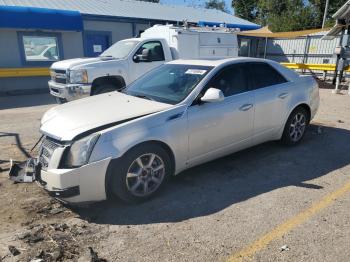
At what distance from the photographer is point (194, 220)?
350cm

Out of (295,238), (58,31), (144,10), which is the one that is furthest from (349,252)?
(144,10)

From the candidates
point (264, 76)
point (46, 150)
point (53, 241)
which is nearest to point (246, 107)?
point (264, 76)

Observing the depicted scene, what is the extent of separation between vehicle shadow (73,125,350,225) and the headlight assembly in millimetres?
4602

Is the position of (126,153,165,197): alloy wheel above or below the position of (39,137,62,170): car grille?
below

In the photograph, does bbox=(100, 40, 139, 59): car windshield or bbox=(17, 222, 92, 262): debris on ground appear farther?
bbox=(100, 40, 139, 59): car windshield

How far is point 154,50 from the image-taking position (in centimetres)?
954

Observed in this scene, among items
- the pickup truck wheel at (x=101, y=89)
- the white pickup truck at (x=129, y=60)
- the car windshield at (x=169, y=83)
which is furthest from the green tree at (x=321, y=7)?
the car windshield at (x=169, y=83)

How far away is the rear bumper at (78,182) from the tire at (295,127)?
346 centimetres

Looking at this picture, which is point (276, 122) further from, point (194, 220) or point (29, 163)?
point (29, 163)

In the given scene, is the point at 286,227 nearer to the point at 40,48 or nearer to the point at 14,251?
the point at 14,251

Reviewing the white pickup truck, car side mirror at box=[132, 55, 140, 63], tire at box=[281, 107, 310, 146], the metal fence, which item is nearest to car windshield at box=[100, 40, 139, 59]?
the white pickup truck

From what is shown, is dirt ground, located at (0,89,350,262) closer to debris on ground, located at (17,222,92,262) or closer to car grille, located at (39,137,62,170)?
debris on ground, located at (17,222,92,262)

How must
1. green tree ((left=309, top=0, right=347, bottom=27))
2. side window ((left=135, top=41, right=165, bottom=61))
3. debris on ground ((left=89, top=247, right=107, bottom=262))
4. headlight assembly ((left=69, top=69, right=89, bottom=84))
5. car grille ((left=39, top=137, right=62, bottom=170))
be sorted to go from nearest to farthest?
debris on ground ((left=89, top=247, right=107, bottom=262)) → car grille ((left=39, top=137, right=62, bottom=170)) → headlight assembly ((left=69, top=69, right=89, bottom=84)) → side window ((left=135, top=41, right=165, bottom=61)) → green tree ((left=309, top=0, right=347, bottom=27))

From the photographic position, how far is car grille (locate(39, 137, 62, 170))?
351cm
